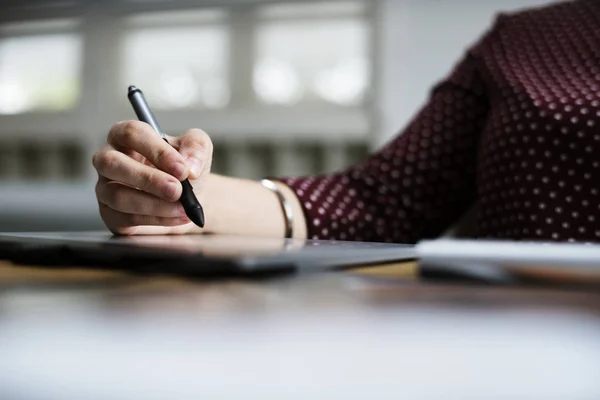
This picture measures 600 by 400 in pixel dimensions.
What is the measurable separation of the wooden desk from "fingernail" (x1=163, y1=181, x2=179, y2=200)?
260 mm

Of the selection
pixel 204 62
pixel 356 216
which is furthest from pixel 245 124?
pixel 356 216

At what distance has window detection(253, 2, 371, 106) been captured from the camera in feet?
7.47

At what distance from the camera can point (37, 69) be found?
8.68ft

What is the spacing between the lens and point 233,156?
2.49 m

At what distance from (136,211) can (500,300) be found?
37cm

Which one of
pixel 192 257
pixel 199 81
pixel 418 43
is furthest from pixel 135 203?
pixel 199 81

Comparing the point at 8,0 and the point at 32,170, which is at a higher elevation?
the point at 8,0

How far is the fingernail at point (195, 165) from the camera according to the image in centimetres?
45

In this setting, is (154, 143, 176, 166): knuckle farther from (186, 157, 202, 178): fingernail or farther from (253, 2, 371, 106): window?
(253, 2, 371, 106): window

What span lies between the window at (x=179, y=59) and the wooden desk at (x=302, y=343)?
7.63ft

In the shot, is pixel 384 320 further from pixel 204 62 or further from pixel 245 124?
pixel 204 62

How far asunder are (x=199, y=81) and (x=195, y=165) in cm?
212

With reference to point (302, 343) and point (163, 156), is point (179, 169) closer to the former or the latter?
point (163, 156)

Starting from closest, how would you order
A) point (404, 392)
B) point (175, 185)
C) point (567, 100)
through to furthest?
point (404, 392) → point (175, 185) → point (567, 100)
